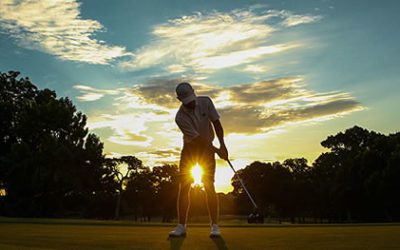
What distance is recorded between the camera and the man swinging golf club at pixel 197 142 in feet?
26.1

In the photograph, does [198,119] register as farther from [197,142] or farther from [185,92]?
[185,92]

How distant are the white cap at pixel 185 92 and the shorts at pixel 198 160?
2.49ft

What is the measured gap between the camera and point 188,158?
8148 millimetres

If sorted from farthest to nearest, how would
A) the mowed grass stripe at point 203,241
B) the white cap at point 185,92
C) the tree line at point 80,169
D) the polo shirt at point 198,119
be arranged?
the tree line at point 80,169, the polo shirt at point 198,119, the white cap at point 185,92, the mowed grass stripe at point 203,241

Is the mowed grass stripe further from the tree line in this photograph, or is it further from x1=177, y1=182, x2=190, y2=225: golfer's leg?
the tree line

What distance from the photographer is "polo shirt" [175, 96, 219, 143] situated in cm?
800

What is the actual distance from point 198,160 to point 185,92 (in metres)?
1.17

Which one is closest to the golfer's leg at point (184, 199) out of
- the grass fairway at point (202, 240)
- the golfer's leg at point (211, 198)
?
the golfer's leg at point (211, 198)

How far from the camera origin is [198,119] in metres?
8.05

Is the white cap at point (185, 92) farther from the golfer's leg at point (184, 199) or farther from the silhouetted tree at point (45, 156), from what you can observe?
the silhouetted tree at point (45, 156)

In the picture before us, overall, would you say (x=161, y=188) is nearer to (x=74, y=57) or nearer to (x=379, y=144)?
(x=379, y=144)

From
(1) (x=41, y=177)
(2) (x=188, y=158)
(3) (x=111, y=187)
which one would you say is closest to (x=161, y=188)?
(3) (x=111, y=187)

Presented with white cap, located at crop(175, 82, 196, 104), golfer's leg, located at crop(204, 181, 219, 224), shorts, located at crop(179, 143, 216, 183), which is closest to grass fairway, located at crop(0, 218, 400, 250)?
golfer's leg, located at crop(204, 181, 219, 224)

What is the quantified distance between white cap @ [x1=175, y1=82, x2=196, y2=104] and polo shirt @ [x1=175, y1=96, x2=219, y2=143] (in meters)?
0.19
